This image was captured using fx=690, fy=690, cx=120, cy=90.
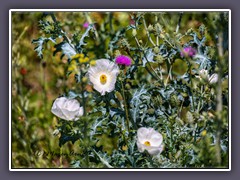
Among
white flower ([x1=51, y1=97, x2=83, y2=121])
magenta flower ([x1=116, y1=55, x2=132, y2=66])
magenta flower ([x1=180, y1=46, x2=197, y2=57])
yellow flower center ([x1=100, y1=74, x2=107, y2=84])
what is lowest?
white flower ([x1=51, y1=97, x2=83, y2=121])

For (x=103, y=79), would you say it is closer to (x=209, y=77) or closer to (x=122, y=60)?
(x=122, y=60)

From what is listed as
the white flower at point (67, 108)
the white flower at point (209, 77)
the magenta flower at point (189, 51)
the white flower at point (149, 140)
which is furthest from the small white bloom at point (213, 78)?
the white flower at point (67, 108)

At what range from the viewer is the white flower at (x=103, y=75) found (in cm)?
304

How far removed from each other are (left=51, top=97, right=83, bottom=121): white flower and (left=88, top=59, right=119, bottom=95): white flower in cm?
12

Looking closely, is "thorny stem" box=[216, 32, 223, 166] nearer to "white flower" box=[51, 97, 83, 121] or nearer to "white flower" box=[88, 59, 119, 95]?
"white flower" box=[88, 59, 119, 95]

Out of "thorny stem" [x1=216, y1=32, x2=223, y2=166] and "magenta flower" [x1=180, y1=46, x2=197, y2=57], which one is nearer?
"thorny stem" [x1=216, y1=32, x2=223, y2=166]

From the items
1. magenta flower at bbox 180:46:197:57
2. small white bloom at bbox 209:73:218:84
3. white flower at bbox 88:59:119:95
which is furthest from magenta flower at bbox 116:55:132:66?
small white bloom at bbox 209:73:218:84

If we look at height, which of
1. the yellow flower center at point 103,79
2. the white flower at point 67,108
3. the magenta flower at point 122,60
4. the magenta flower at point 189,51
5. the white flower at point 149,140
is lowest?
the white flower at point 149,140

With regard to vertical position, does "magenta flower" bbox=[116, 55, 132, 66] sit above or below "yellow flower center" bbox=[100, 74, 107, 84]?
above

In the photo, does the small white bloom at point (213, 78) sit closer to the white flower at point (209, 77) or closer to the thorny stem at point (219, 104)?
the white flower at point (209, 77)

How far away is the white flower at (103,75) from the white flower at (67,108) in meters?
0.12

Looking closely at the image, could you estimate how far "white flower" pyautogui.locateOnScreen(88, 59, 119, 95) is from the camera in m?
3.04
